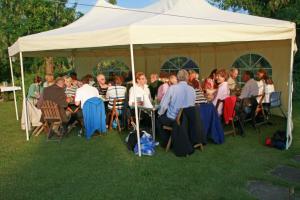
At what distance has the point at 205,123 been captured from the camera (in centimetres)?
608

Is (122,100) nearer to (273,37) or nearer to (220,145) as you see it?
(220,145)

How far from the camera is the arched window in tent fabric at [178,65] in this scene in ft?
39.1

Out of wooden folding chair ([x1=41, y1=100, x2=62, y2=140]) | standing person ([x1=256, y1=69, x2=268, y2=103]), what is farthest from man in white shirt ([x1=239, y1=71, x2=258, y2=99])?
wooden folding chair ([x1=41, y1=100, x2=62, y2=140])

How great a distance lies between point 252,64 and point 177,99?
5312 mm

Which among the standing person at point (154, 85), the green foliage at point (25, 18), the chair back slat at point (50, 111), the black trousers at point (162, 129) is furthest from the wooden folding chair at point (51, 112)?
the green foliage at point (25, 18)

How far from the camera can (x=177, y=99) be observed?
18.1 feet

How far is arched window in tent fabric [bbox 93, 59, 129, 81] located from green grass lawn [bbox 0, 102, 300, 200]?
689 centimetres

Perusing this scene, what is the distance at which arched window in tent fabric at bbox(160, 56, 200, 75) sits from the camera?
1193cm

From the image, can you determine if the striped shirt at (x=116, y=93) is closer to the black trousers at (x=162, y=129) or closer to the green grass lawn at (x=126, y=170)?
the green grass lawn at (x=126, y=170)

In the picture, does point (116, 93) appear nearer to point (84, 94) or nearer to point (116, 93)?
point (116, 93)

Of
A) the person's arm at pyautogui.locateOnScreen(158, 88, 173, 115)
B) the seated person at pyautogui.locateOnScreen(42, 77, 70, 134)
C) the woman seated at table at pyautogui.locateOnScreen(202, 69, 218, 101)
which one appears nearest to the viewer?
the person's arm at pyautogui.locateOnScreen(158, 88, 173, 115)

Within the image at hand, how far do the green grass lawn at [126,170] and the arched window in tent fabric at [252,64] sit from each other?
306 cm

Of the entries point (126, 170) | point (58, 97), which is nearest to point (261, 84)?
point (126, 170)

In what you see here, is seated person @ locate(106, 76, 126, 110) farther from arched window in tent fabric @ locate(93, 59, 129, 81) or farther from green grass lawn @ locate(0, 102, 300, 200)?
arched window in tent fabric @ locate(93, 59, 129, 81)
